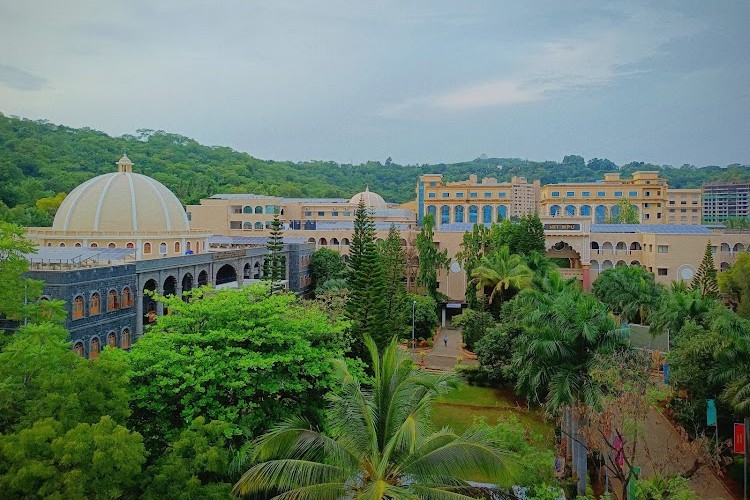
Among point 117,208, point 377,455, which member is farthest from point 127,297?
point 377,455

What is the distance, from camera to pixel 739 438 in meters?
12.8

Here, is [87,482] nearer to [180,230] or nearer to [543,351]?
[543,351]

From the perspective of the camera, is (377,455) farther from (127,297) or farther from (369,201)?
(369,201)

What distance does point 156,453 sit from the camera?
9.19 m

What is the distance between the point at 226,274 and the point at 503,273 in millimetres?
14460

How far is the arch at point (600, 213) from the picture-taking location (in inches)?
2232

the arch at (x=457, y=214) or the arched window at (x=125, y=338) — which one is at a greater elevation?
the arch at (x=457, y=214)

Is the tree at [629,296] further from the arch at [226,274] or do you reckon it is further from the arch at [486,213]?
the arch at [486,213]

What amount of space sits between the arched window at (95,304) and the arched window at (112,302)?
0.50m

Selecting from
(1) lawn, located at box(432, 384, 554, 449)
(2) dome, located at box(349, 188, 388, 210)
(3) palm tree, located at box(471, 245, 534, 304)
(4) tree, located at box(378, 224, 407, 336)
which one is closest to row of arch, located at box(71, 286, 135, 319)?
(4) tree, located at box(378, 224, 407, 336)

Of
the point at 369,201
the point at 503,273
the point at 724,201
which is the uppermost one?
the point at 724,201

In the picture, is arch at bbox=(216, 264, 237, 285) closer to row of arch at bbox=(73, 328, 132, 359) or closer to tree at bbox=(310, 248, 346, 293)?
tree at bbox=(310, 248, 346, 293)

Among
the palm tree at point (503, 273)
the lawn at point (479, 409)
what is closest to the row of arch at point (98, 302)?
the lawn at point (479, 409)

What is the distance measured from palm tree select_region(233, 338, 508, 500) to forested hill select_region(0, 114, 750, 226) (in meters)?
34.9
